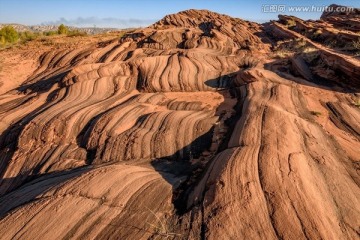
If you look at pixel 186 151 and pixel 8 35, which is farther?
pixel 8 35

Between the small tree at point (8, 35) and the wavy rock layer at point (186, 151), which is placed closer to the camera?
the wavy rock layer at point (186, 151)

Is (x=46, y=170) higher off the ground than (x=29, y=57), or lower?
lower

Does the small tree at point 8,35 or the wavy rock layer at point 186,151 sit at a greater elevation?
the small tree at point 8,35

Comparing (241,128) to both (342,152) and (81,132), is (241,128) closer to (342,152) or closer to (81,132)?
(342,152)

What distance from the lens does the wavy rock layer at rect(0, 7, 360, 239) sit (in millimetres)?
6270

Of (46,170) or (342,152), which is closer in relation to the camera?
(342,152)

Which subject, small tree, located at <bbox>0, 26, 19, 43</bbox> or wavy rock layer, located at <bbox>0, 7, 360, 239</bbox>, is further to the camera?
small tree, located at <bbox>0, 26, 19, 43</bbox>

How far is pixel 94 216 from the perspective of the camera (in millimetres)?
6449

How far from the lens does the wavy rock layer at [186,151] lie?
20.6ft

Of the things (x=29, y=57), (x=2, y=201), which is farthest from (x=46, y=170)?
(x=29, y=57)

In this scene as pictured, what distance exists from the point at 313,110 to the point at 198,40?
18668 millimetres

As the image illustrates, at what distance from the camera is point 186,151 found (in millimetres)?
11273

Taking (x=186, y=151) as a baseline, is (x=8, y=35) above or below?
above

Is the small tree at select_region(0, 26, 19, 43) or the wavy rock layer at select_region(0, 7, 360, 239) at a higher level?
the small tree at select_region(0, 26, 19, 43)
